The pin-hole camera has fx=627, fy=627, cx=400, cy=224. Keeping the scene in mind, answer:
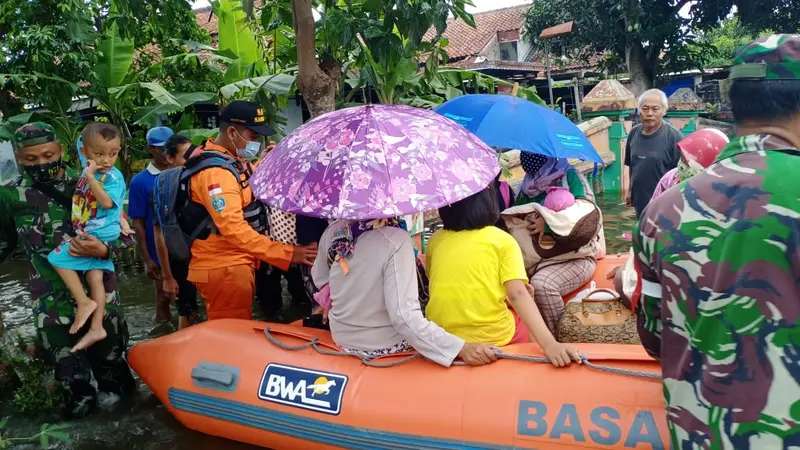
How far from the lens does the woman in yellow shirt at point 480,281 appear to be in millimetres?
2701

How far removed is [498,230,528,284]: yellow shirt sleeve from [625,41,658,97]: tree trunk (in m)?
18.0

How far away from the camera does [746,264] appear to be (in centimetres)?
144

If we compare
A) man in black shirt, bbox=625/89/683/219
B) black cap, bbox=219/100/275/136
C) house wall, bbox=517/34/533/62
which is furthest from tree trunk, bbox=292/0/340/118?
house wall, bbox=517/34/533/62

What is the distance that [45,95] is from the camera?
674 cm

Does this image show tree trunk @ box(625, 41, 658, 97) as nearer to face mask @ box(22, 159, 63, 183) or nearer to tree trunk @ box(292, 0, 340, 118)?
tree trunk @ box(292, 0, 340, 118)

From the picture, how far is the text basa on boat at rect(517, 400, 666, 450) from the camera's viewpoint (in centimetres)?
238

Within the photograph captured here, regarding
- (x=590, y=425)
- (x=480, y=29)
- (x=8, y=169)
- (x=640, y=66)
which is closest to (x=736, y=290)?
(x=590, y=425)

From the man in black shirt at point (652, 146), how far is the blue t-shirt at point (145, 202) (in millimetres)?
4058

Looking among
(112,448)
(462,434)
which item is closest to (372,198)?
(462,434)

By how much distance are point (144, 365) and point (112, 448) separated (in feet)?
1.61

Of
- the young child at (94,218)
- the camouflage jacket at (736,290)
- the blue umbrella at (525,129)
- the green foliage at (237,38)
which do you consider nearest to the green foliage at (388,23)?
the blue umbrella at (525,129)

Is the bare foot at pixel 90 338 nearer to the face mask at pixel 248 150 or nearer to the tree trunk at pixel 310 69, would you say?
the face mask at pixel 248 150

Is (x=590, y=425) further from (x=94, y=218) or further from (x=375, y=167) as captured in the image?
(x=94, y=218)

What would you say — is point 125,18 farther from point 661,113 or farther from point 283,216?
point 661,113
